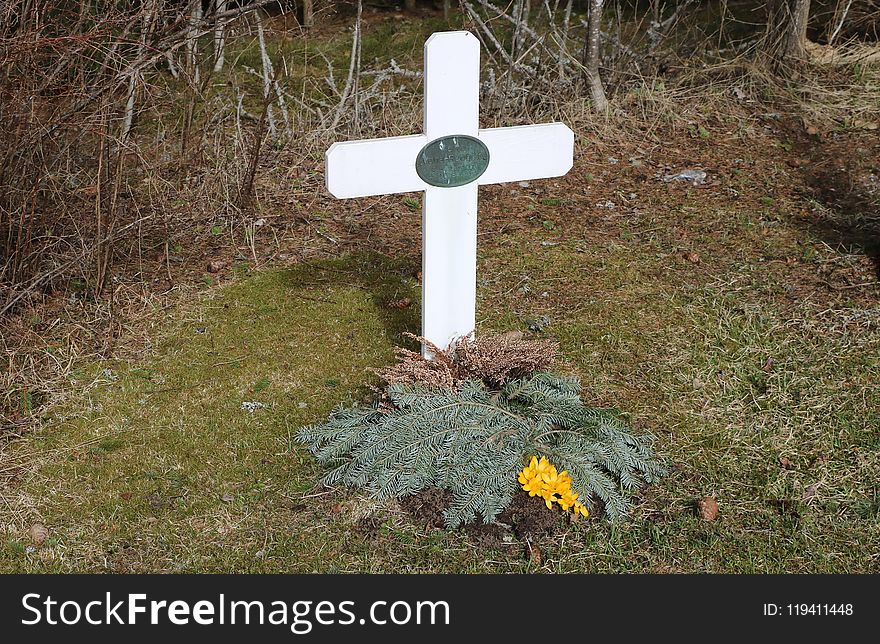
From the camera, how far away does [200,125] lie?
21.0 feet

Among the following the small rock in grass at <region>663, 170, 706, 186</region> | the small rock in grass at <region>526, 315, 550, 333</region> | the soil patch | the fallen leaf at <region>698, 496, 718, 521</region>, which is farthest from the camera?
the small rock in grass at <region>663, 170, 706, 186</region>

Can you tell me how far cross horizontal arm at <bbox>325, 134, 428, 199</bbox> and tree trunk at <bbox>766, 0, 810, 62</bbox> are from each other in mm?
5039

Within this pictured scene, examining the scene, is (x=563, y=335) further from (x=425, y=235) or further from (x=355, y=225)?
(x=355, y=225)

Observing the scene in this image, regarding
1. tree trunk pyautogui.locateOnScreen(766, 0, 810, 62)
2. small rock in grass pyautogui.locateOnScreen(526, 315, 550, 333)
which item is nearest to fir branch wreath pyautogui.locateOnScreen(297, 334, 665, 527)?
small rock in grass pyautogui.locateOnScreen(526, 315, 550, 333)

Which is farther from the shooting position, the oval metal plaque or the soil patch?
the oval metal plaque

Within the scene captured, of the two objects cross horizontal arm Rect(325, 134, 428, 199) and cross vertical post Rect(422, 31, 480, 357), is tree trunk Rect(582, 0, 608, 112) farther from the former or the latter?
cross horizontal arm Rect(325, 134, 428, 199)

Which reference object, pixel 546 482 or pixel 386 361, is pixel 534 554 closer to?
pixel 546 482

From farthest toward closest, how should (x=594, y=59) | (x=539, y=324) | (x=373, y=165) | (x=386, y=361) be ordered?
(x=594, y=59)
(x=539, y=324)
(x=386, y=361)
(x=373, y=165)

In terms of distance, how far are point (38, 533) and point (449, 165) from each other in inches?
78.9

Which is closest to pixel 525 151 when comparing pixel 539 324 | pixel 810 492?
pixel 539 324

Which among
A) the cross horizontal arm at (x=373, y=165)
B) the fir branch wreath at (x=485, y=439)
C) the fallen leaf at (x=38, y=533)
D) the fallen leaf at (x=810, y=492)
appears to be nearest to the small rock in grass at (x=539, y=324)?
the fir branch wreath at (x=485, y=439)

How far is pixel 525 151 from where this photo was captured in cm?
410

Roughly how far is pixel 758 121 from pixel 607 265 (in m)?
2.62

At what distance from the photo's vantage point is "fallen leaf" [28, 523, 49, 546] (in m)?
3.64
